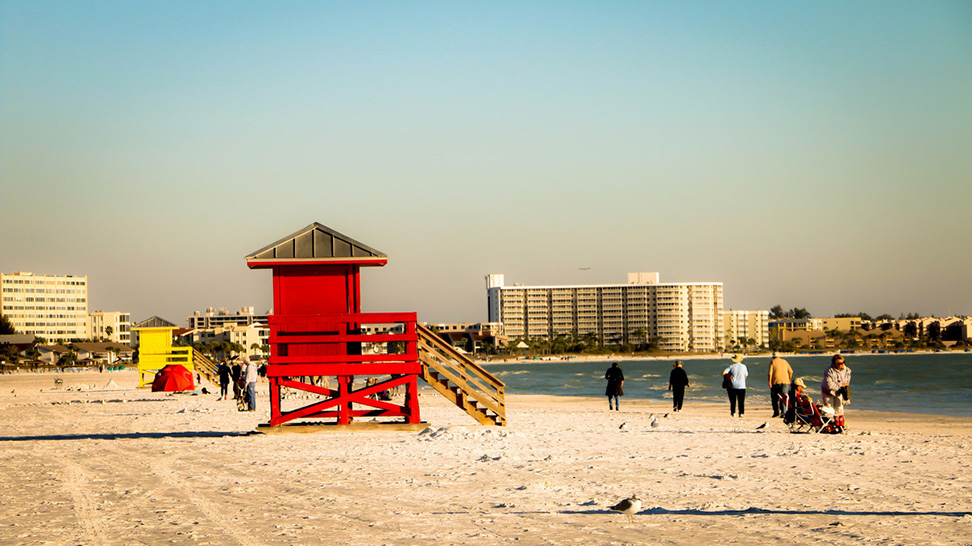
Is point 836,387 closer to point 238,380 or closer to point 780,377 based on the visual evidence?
point 780,377

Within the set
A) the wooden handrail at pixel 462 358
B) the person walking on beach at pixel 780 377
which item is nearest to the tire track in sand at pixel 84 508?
the wooden handrail at pixel 462 358

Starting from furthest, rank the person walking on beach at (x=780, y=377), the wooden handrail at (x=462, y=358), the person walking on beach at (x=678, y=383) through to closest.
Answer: the person walking on beach at (x=678, y=383) → the person walking on beach at (x=780, y=377) → the wooden handrail at (x=462, y=358)

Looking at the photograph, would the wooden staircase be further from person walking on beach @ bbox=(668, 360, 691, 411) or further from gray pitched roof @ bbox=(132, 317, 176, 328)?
gray pitched roof @ bbox=(132, 317, 176, 328)

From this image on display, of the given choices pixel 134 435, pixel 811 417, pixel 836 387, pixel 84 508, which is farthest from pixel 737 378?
pixel 84 508

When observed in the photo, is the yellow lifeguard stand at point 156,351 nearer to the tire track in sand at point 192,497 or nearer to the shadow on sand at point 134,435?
the shadow on sand at point 134,435

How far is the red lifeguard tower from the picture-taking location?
15.1 metres

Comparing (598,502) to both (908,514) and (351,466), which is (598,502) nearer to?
(908,514)

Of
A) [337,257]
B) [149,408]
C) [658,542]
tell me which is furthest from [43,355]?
[658,542]

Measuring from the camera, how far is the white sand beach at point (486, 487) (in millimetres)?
7203

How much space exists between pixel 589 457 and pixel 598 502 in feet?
11.1

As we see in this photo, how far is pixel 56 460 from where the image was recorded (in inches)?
483

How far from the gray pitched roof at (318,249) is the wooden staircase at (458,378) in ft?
5.53

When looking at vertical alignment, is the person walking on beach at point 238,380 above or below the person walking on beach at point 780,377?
below

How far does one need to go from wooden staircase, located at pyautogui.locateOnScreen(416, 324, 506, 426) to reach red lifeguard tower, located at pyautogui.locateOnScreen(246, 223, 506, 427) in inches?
1.0
